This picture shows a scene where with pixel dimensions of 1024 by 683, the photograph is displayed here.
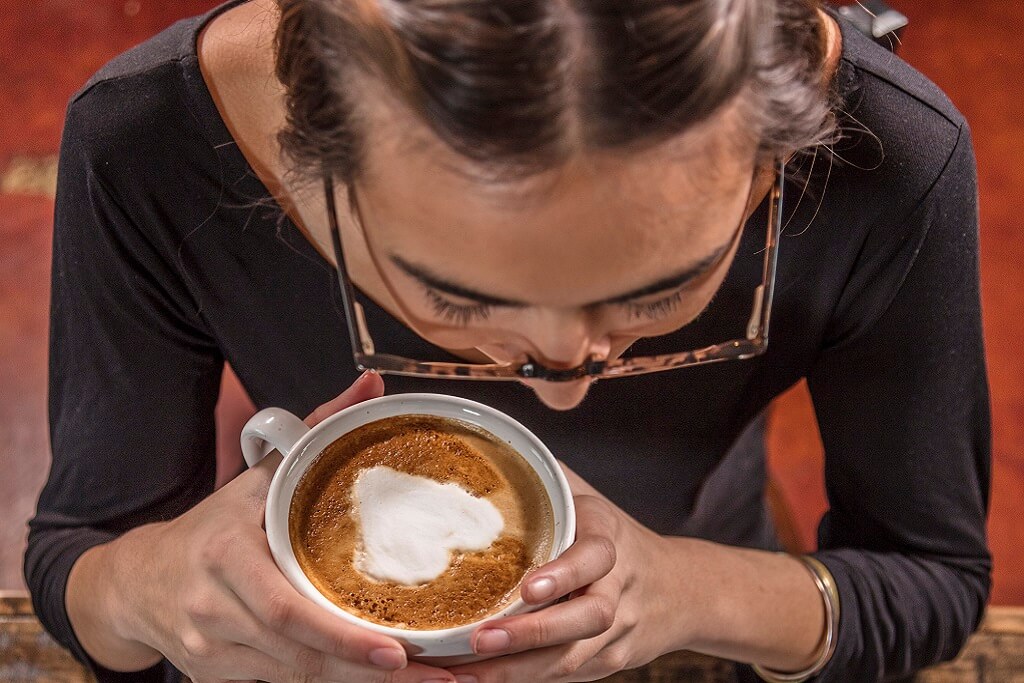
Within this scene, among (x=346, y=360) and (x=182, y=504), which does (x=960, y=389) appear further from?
(x=182, y=504)

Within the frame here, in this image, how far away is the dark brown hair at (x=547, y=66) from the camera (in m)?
0.46

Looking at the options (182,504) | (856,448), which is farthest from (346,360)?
(856,448)

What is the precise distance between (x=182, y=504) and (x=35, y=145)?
3.32 ft

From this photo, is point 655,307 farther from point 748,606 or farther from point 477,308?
point 748,606

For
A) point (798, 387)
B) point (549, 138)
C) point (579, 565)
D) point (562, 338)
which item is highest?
point (549, 138)

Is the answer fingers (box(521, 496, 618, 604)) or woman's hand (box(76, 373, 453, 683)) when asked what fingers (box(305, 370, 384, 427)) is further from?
fingers (box(521, 496, 618, 604))

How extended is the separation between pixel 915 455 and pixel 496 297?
0.49 m

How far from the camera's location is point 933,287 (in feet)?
2.62

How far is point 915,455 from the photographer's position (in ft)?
2.89

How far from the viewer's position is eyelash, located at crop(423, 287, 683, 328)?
0.57 metres

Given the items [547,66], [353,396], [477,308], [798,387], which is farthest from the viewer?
[798,387]

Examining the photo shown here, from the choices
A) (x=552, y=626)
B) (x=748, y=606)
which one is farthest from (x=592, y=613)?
(x=748, y=606)

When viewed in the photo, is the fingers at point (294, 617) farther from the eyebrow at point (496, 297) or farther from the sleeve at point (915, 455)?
the sleeve at point (915, 455)

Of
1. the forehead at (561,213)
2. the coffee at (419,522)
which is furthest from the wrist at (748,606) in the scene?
the forehead at (561,213)
